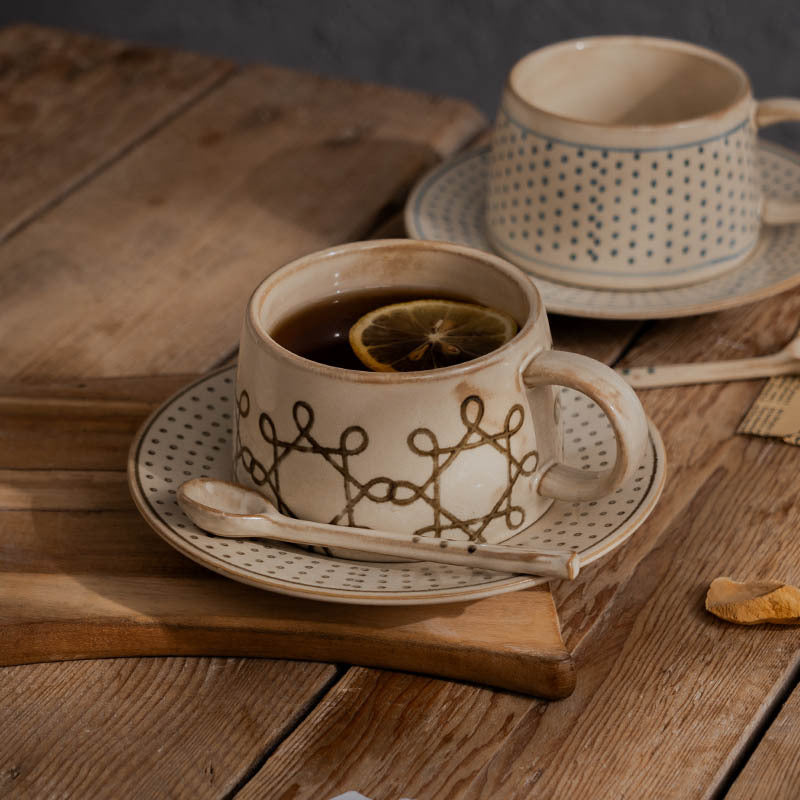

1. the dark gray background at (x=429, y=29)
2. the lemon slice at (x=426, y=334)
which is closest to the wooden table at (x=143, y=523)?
the lemon slice at (x=426, y=334)

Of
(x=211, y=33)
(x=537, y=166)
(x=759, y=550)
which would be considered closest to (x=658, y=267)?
(x=537, y=166)

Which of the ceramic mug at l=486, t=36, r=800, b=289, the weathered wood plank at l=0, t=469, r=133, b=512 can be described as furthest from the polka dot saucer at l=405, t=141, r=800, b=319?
the weathered wood plank at l=0, t=469, r=133, b=512

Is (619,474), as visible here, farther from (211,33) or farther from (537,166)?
(211,33)

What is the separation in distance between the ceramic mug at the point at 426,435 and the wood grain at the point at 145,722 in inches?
3.7

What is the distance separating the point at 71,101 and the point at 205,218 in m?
0.31

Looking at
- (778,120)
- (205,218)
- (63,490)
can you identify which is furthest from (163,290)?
(778,120)

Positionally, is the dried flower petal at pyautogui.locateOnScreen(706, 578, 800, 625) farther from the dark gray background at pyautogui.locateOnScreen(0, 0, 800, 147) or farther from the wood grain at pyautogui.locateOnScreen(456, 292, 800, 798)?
the dark gray background at pyautogui.locateOnScreen(0, 0, 800, 147)

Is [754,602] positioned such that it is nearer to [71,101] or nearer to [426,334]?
[426,334]

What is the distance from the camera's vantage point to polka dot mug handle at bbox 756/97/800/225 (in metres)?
0.91

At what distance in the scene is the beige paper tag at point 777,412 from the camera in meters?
0.78

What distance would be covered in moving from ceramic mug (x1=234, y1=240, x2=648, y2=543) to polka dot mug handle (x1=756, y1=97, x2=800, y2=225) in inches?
14.8

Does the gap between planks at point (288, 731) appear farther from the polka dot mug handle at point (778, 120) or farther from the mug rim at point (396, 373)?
the polka dot mug handle at point (778, 120)

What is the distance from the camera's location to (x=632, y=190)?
2.82 feet

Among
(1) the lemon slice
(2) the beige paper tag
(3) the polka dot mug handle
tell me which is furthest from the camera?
(3) the polka dot mug handle
